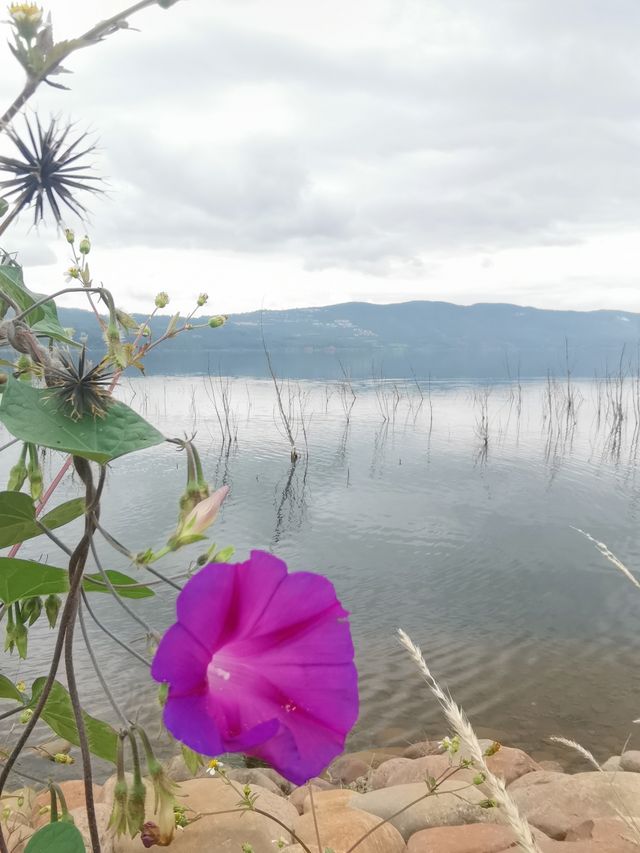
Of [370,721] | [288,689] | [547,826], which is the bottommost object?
[370,721]

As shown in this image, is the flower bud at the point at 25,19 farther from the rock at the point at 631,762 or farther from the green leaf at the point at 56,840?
the rock at the point at 631,762

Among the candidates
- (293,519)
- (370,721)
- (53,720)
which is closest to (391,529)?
(293,519)

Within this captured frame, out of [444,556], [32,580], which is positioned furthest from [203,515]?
[444,556]

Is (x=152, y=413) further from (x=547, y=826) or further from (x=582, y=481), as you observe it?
(x=547, y=826)

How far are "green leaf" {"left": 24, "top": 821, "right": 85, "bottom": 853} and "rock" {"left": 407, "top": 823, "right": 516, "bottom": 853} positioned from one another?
2.21 m

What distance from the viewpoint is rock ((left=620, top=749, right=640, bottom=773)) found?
11.9 ft

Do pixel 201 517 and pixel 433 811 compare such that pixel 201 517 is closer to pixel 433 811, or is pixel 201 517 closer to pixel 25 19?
pixel 25 19

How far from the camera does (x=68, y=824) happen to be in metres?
0.65

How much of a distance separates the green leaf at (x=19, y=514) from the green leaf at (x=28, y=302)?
6.8 inches

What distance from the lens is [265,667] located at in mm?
434

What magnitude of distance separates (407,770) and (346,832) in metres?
1.46

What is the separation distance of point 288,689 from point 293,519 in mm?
10361

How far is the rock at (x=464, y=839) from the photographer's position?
7.88 feet

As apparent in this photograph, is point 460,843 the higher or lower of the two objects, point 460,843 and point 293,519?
the higher
